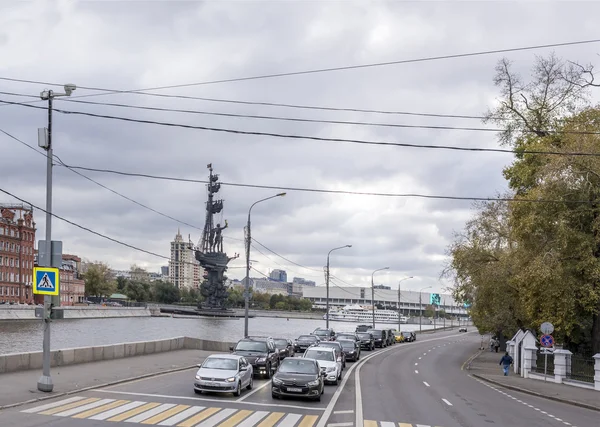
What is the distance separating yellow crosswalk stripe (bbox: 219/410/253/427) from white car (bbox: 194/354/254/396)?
3.23m

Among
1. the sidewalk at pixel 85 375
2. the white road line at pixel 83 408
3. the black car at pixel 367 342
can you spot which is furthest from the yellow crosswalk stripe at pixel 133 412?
the black car at pixel 367 342

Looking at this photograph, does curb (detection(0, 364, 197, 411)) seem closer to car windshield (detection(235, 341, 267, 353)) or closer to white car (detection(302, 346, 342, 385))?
car windshield (detection(235, 341, 267, 353))

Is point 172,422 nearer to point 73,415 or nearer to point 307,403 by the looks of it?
point 73,415

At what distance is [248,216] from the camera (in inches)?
1724

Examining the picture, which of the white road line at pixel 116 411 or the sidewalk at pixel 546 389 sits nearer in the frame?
the white road line at pixel 116 411

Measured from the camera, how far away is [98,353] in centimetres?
3078

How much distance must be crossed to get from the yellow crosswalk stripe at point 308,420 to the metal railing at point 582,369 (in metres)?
19.3

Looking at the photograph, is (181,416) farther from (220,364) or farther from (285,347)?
(285,347)

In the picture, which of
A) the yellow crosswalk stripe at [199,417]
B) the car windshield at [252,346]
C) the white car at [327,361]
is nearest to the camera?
the yellow crosswalk stripe at [199,417]

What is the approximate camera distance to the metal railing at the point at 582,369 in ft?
105

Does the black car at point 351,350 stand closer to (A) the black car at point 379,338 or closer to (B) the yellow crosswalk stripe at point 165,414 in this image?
(A) the black car at point 379,338

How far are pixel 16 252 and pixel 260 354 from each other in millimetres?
102382

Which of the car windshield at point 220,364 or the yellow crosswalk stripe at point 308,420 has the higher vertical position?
the car windshield at point 220,364

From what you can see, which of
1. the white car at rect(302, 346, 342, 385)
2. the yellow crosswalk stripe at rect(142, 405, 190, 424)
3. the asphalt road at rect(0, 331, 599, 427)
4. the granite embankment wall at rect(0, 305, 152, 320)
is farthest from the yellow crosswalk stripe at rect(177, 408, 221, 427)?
the granite embankment wall at rect(0, 305, 152, 320)
